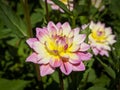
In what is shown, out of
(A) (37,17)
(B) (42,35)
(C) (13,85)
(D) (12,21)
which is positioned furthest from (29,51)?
(B) (42,35)

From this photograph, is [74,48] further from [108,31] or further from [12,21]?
[108,31]

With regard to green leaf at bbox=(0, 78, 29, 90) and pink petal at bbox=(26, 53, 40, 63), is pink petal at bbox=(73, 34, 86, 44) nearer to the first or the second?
pink petal at bbox=(26, 53, 40, 63)

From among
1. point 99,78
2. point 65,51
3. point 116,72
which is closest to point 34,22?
point 99,78

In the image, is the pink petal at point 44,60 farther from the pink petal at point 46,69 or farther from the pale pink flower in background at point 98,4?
the pale pink flower in background at point 98,4

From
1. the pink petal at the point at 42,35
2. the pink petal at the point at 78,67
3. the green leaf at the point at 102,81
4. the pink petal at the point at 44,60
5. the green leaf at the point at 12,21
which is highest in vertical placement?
the green leaf at the point at 12,21

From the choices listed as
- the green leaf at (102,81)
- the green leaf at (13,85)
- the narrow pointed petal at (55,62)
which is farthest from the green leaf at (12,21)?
the green leaf at (102,81)

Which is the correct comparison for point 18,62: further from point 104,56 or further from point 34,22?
point 104,56
